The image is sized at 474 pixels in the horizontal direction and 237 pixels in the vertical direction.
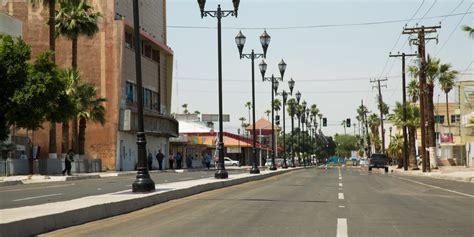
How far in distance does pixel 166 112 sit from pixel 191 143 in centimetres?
952

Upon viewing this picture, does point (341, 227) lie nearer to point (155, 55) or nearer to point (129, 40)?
point (129, 40)

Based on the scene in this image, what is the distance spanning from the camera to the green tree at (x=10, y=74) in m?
35.6

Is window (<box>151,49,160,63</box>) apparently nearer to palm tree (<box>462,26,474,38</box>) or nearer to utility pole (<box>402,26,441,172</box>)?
utility pole (<box>402,26,441,172</box>)

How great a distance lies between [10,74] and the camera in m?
35.5

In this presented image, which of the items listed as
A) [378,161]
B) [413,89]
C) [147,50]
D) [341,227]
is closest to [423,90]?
[378,161]

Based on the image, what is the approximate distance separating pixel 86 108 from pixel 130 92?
1342 centimetres

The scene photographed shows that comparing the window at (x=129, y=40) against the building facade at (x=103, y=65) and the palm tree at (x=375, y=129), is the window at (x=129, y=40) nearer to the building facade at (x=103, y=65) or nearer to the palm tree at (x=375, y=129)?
the building facade at (x=103, y=65)

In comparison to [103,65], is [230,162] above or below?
below

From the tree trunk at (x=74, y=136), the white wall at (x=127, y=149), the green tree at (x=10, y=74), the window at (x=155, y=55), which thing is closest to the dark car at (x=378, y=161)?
the white wall at (x=127, y=149)

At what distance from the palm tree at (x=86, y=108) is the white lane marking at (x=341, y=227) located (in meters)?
39.1

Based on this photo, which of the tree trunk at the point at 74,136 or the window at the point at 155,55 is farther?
the window at the point at 155,55

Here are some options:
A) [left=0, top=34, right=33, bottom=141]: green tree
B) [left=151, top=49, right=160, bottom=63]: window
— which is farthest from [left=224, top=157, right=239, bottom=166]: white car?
[left=0, top=34, right=33, bottom=141]: green tree

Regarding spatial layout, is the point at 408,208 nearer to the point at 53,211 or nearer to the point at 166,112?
the point at 53,211

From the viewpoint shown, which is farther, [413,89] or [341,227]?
[413,89]
